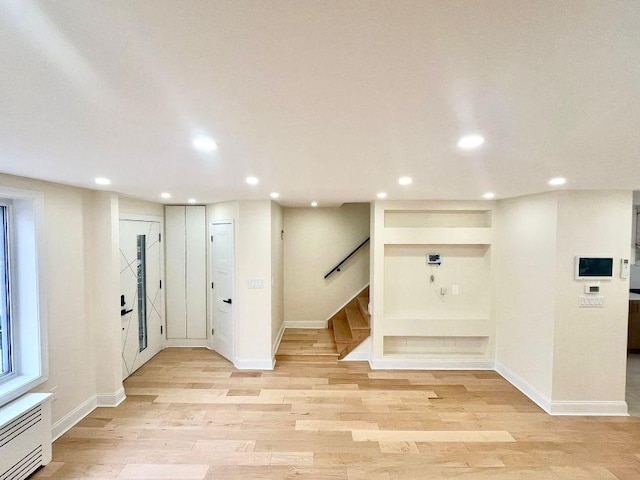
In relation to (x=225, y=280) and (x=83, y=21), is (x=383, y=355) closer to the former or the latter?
(x=225, y=280)

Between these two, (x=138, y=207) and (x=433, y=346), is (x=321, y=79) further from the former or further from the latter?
(x=433, y=346)

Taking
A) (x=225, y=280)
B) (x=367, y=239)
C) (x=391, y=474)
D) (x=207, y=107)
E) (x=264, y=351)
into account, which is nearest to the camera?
(x=207, y=107)

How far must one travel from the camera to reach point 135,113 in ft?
4.07

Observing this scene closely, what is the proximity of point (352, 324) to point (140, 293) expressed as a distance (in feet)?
10.6

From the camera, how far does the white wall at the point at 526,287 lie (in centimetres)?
343

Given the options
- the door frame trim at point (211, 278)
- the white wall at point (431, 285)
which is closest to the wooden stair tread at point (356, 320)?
the white wall at point (431, 285)

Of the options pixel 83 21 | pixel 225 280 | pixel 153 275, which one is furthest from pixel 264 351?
pixel 83 21

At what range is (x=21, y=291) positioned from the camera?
2.75 meters

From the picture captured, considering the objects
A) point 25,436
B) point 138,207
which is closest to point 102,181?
point 138,207

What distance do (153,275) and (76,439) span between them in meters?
2.34

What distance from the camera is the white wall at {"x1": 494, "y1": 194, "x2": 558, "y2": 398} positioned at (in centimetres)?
343

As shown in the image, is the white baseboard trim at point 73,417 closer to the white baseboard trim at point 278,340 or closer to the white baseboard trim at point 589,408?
the white baseboard trim at point 278,340

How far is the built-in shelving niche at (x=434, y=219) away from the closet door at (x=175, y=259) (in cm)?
337

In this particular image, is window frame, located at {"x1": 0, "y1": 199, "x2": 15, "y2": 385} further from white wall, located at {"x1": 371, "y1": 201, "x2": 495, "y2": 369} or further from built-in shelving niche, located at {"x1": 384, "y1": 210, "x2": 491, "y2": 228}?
→ built-in shelving niche, located at {"x1": 384, "y1": 210, "x2": 491, "y2": 228}
